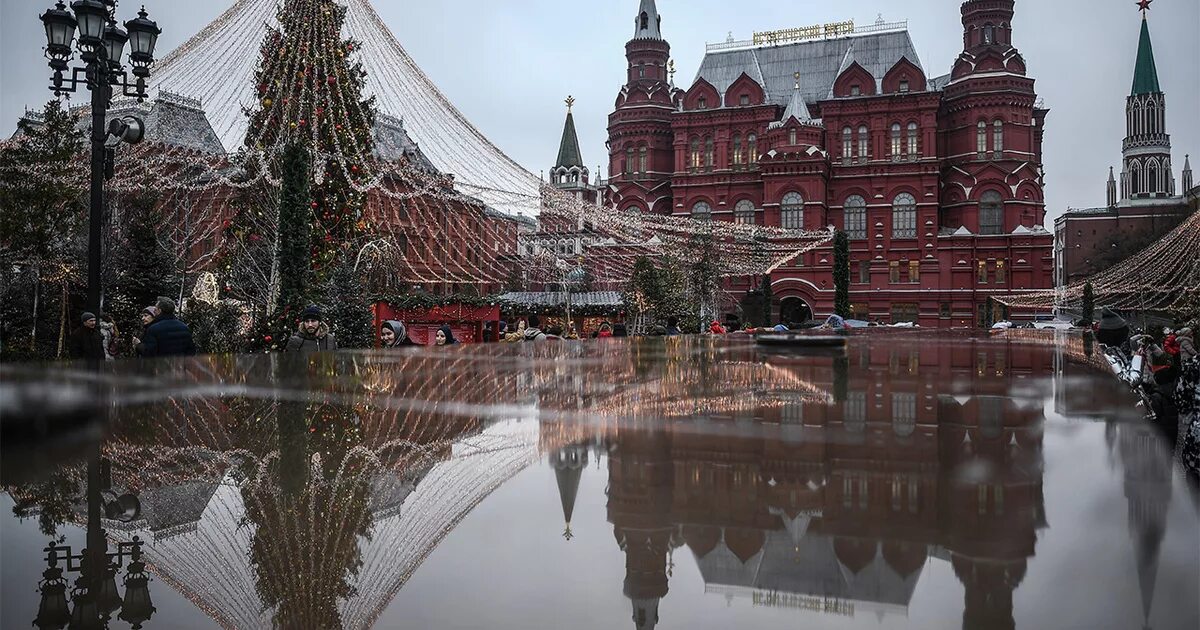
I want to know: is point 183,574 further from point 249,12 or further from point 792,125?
point 792,125

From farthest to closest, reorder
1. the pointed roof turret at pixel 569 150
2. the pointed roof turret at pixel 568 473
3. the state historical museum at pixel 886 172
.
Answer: the pointed roof turret at pixel 569 150 < the state historical museum at pixel 886 172 < the pointed roof turret at pixel 568 473

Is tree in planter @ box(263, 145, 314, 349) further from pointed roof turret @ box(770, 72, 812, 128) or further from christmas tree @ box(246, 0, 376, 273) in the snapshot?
pointed roof turret @ box(770, 72, 812, 128)

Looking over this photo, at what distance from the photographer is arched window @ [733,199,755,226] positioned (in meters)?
42.1

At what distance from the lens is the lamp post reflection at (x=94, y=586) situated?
156cm

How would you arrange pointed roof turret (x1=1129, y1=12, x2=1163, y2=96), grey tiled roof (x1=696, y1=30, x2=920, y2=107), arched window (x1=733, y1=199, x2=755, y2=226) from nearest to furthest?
arched window (x1=733, y1=199, x2=755, y2=226) → grey tiled roof (x1=696, y1=30, x2=920, y2=107) → pointed roof turret (x1=1129, y1=12, x2=1163, y2=96)

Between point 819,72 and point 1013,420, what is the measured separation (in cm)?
4565

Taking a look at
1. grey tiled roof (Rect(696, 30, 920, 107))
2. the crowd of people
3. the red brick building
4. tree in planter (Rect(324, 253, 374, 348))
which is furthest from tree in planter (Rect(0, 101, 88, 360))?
the red brick building

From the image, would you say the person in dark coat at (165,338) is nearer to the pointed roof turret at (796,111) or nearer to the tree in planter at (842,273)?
the tree in planter at (842,273)

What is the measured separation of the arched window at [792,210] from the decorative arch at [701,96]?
7910mm

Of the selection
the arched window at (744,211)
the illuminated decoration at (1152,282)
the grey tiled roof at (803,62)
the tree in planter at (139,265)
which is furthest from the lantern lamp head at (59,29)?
the grey tiled roof at (803,62)

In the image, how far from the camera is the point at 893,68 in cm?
4262

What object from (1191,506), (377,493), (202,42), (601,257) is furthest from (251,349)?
(601,257)

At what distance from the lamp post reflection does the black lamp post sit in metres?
6.79

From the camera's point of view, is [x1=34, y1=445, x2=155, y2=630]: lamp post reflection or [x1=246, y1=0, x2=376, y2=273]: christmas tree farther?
[x1=246, y1=0, x2=376, y2=273]: christmas tree
